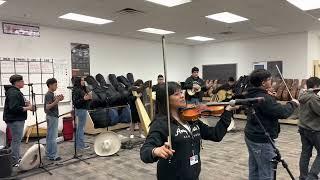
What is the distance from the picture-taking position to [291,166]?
4285 millimetres

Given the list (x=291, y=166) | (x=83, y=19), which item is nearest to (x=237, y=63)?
(x=83, y=19)

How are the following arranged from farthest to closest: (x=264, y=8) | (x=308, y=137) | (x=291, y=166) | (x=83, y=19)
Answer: (x=83, y=19) < (x=264, y=8) < (x=291, y=166) < (x=308, y=137)

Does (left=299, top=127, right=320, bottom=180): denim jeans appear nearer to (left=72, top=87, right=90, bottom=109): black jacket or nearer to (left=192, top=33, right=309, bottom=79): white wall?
(left=72, top=87, right=90, bottom=109): black jacket

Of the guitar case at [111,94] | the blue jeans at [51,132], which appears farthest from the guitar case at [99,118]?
the blue jeans at [51,132]

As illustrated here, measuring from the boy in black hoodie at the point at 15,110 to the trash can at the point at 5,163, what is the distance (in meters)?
0.43

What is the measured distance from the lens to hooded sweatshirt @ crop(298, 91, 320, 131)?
125 inches

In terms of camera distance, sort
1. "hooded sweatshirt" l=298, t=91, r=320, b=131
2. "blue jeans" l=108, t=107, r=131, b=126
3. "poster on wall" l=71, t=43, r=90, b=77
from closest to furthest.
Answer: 1. "hooded sweatshirt" l=298, t=91, r=320, b=131
2. "blue jeans" l=108, t=107, r=131, b=126
3. "poster on wall" l=71, t=43, r=90, b=77

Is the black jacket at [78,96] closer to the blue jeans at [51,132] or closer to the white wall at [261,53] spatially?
the blue jeans at [51,132]

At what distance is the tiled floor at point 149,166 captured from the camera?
407cm

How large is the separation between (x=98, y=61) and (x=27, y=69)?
2179mm

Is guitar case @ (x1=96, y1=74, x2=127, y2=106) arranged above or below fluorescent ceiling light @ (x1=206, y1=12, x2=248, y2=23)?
below

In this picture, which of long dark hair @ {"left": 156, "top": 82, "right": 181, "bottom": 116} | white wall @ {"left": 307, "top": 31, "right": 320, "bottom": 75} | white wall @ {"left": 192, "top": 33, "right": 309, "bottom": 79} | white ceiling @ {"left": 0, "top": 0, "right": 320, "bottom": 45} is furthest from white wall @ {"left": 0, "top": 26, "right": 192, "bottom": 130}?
long dark hair @ {"left": 156, "top": 82, "right": 181, "bottom": 116}

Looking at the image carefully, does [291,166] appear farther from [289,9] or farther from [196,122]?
[289,9]

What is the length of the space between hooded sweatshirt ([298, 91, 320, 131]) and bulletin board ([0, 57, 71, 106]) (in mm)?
5554
